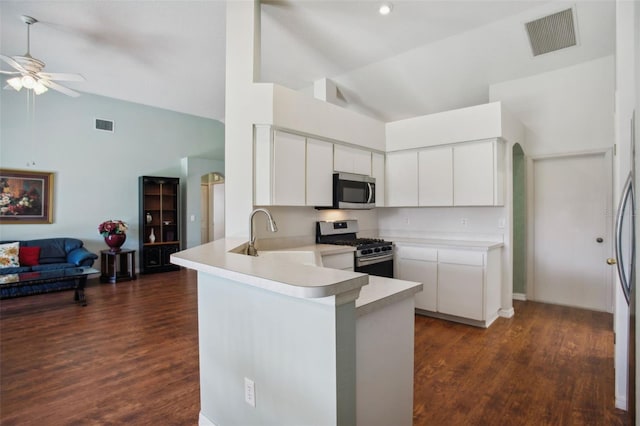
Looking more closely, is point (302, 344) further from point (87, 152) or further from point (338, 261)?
point (87, 152)

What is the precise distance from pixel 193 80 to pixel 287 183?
346 centimetres

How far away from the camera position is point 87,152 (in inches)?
236

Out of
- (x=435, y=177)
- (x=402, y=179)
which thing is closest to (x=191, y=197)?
(x=402, y=179)

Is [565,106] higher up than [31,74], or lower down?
lower down

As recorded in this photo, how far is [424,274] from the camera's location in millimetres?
3854

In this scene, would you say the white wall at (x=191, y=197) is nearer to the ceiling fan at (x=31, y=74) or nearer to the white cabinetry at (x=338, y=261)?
the ceiling fan at (x=31, y=74)

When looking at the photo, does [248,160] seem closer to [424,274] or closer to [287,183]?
[287,183]

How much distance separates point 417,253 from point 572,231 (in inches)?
82.1

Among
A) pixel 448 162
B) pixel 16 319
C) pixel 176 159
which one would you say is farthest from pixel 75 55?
pixel 448 162

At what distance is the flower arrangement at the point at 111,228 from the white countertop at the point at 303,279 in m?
4.94

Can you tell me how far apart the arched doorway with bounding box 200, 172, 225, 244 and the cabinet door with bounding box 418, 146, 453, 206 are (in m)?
6.20

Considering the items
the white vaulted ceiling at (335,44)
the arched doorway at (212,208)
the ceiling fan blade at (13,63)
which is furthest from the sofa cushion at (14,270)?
the arched doorway at (212,208)

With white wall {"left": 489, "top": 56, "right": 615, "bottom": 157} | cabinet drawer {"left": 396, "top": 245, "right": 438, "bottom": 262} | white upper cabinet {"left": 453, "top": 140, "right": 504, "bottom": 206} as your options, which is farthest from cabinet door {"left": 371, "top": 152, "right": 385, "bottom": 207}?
white wall {"left": 489, "top": 56, "right": 615, "bottom": 157}

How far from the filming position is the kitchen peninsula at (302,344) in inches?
43.1
